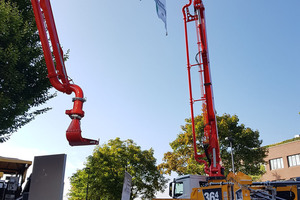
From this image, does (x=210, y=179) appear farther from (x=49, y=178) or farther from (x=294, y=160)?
(x=294, y=160)

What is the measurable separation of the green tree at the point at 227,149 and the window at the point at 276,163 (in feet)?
68.8

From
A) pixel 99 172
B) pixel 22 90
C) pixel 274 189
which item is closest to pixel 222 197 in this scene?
pixel 274 189

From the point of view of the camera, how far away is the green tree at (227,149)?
1206 inches

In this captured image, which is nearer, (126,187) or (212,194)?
(126,187)

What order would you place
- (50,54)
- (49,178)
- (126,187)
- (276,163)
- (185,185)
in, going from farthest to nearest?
(276,163) → (185,185) → (50,54) → (126,187) → (49,178)

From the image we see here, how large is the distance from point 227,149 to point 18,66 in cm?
2505

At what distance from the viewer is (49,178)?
5.48 meters

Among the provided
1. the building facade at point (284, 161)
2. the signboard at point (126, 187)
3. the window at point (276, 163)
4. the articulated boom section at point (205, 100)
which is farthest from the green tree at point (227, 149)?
the signboard at point (126, 187)

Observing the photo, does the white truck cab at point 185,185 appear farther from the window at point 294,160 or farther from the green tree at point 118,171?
the window at point 294,160

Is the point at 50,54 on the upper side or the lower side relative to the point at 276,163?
lower

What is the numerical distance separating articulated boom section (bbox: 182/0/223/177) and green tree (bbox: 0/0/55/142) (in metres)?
8.75

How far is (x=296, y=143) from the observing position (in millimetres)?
47656

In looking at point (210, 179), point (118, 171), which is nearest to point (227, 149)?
point (118, 171)

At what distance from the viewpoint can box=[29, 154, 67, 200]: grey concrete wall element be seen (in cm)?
538
